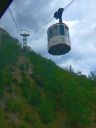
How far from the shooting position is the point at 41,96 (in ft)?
102

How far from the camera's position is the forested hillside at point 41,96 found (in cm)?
2722

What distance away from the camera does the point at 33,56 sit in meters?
42.2

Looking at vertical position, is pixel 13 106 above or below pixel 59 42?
below

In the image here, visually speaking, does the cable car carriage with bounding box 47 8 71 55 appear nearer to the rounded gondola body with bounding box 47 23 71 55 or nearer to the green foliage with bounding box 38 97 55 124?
the rounded gondola body with bounding box 47 23 71 55

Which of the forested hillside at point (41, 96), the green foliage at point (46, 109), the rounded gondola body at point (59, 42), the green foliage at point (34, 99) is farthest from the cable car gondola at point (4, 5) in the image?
the green foliage at point (34, 99)

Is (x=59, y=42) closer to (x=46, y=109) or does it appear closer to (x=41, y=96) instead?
(x=46, y=109)

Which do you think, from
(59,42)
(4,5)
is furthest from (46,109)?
(4,5)

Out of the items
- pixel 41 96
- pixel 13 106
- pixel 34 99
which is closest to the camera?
pixel 13 106

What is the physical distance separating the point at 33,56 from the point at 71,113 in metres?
15.0

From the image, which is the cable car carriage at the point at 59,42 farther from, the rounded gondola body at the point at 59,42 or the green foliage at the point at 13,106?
the green foliage at the point at 13,106

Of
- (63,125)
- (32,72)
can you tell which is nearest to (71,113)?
(63,125)

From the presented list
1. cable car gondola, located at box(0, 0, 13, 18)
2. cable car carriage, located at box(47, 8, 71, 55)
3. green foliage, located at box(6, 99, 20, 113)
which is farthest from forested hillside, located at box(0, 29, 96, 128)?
cable car gondola, located at box(0, 0, 13, 18)

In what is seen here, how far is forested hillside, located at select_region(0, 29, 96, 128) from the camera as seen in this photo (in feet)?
89.3

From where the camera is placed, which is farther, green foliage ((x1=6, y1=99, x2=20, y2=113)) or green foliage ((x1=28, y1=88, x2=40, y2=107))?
green foliage ((x1=28, y1=88, x2=40, y2=107))
